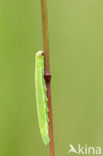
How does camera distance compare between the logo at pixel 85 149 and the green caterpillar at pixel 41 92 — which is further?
the logo at pixel 85 149

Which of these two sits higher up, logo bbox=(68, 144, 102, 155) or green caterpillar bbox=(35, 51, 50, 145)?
green caterpillar bbox=(35, 51, 50, 145)

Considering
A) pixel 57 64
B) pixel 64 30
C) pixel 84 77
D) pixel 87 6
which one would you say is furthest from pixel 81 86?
pixel 87 6

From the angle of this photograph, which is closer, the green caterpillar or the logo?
the green caterpillar

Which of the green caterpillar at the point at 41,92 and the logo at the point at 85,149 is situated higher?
the green caterpillar at the point at 41,92

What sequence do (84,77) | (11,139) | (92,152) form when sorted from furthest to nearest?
1. (84,77)
2. (11,139)
3. (92,152)

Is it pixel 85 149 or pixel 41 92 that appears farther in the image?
pixel 85 149

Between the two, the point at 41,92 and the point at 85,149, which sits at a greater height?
the point at 41,92

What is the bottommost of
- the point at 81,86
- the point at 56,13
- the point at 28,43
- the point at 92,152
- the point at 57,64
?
the point at 92,152

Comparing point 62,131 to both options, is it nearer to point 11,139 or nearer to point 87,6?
point 11,139
